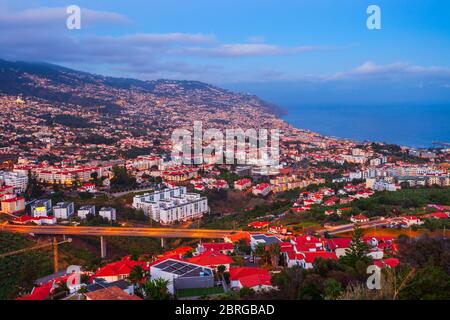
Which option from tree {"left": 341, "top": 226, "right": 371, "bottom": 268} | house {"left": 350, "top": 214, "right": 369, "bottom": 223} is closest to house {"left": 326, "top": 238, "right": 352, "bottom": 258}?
tree {"left": 341, "top": 226, "right": 371, "bottom": 268}

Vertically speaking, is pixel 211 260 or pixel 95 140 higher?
pixel 95 140

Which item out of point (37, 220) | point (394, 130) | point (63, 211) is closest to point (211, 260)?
point (37, 220)

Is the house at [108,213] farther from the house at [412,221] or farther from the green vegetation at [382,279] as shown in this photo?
the green vegetation at [382,279]

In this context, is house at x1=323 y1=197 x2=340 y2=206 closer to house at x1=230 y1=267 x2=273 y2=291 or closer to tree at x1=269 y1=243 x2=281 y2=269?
tree at x1=269 y1=243 x2=281 y2=269

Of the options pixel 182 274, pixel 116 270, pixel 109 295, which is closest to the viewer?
pixel 109 295

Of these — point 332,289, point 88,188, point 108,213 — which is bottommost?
point 108,213

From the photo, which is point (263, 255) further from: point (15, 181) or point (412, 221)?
point (15, 181)
